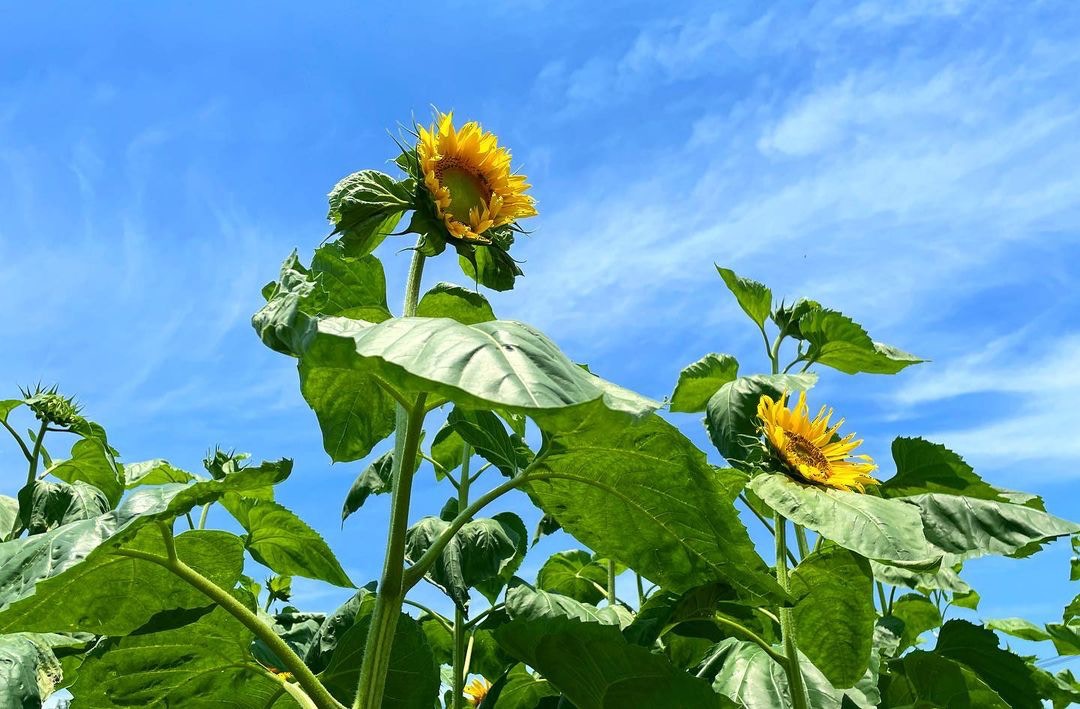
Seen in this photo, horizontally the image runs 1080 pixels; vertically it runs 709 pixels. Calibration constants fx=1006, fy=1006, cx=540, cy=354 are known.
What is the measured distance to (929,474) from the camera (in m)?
2.13

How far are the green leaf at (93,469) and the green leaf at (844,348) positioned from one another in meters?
2.23

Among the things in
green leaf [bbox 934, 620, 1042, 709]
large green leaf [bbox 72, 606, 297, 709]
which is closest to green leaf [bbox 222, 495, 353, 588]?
large green leaf [bbox 72, 606, 297, 709]

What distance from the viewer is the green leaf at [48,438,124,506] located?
3248 millimetres

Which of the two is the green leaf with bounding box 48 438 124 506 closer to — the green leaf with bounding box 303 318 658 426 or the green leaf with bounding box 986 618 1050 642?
the green leaf with bounding box 303 318 658 426

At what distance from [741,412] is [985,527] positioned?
1.61 feet

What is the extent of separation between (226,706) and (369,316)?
0.63 meters

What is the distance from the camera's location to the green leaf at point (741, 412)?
202 cm

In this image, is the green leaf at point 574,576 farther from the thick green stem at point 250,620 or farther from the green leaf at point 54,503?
the thick green stem at point 250,620

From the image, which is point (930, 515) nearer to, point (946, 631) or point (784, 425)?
point (784, 425)

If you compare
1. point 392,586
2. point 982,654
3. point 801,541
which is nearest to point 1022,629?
point 982,654

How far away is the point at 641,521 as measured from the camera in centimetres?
136

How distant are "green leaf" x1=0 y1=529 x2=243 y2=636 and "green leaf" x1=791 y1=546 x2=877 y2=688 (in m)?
1.01

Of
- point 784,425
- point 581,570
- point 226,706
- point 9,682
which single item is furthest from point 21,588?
point 581,570

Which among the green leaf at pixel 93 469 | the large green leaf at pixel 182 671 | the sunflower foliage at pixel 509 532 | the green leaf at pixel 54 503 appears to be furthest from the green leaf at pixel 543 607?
the green leaf at pixel 93 469
